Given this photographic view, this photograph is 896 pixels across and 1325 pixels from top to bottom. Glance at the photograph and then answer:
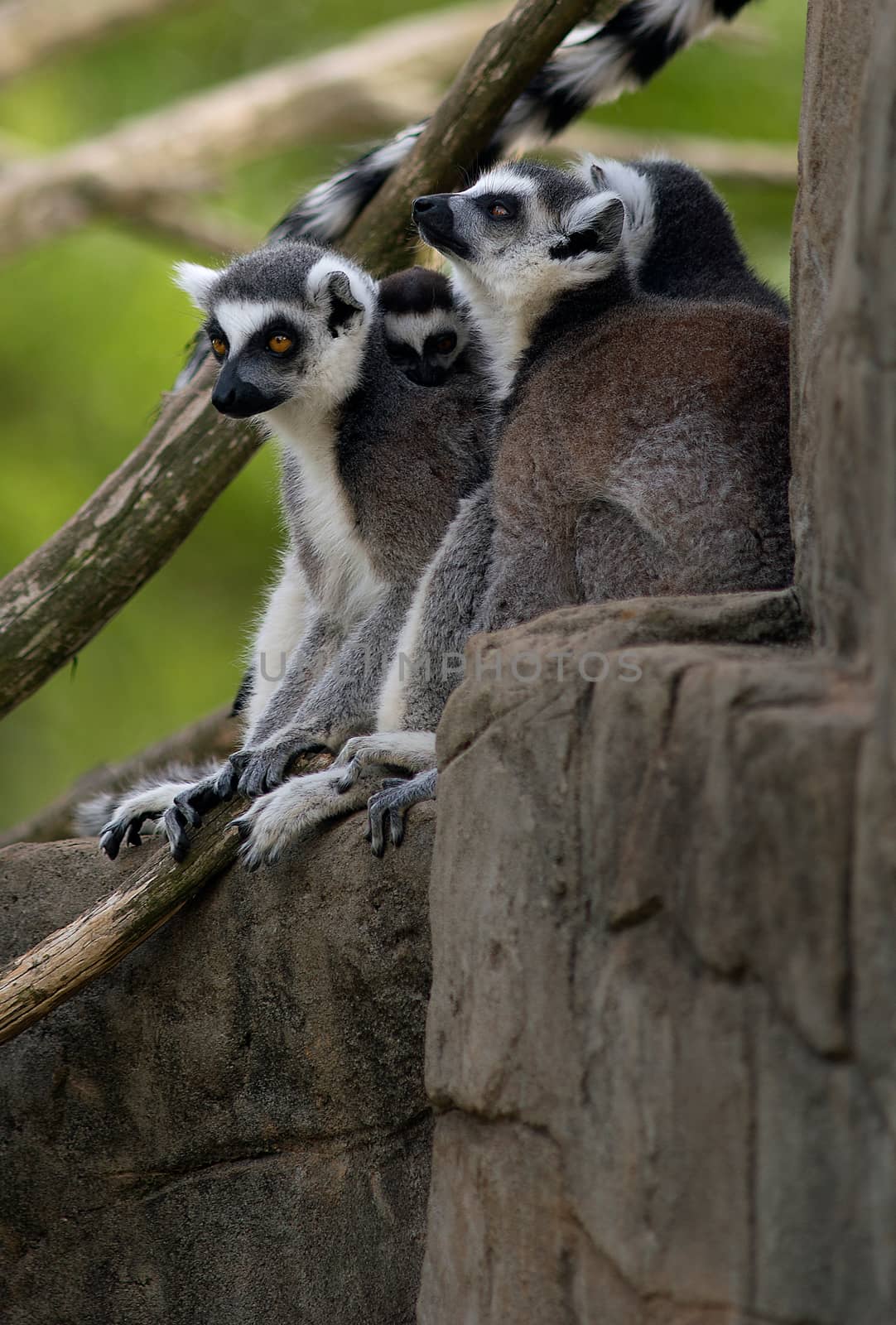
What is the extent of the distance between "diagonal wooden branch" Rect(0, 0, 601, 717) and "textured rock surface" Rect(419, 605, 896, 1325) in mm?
2211

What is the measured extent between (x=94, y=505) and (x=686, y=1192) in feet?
10.8

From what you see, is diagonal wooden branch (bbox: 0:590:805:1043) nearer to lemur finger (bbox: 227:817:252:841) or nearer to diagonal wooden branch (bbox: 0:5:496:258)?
lemur finger (bbox: 227:817:252:841)

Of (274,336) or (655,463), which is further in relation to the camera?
(274,336)

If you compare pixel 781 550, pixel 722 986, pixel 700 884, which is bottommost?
pixel 722 986

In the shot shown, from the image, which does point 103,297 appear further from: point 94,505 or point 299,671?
point 299,671

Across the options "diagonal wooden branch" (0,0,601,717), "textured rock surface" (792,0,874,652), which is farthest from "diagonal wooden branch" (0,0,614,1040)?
"textured rock surface" (792,0,874,652)

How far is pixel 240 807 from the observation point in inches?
145

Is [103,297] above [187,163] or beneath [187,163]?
above

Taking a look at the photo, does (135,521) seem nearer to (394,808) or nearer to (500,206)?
(500,206)

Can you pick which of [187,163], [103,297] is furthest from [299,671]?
[103,297]

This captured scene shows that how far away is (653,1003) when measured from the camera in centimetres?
215

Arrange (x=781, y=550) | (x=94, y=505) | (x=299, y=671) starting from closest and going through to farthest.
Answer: (x=781, y=550) < (x=299, y=671) < (x=94, y=505)

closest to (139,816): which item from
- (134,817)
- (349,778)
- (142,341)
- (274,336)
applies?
(134,817)

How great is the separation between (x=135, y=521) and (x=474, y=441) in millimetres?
1254
